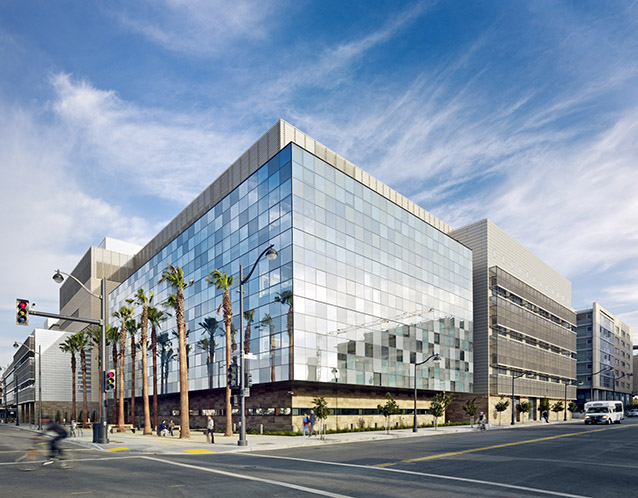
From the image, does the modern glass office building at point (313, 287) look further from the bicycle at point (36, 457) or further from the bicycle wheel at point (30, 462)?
the bicycle wheel at point (30, 462)

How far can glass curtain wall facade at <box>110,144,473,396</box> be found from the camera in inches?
1612

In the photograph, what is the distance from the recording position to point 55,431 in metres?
17.5

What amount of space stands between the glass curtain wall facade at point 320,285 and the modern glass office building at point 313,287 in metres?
0.12

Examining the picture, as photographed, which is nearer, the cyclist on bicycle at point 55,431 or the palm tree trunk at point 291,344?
the cyclist on bicycle at point 55,431

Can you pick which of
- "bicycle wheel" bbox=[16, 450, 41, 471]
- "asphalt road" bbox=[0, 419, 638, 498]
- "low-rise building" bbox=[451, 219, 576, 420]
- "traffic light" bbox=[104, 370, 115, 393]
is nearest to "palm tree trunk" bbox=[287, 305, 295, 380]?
"traffic light" bbox=[104, 370, 115, 393]

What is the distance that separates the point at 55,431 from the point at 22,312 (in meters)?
7.94

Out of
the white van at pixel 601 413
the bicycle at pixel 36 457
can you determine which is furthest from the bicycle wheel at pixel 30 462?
the white van at pixel 601 413

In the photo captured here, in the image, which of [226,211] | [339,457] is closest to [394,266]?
[226,211]

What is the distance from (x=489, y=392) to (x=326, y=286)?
3888cm

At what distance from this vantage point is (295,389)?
4112 cm

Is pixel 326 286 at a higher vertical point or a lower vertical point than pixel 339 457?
higher

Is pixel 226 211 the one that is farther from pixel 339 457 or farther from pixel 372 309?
pixel 339 457

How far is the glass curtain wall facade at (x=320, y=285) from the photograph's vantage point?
40938mm

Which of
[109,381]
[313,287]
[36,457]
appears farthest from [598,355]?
[36,457]
